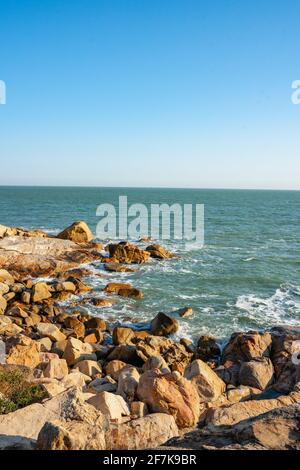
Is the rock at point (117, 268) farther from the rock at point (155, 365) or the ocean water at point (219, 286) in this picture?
the rock at point (155, 365)

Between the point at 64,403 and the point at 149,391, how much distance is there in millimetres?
2511

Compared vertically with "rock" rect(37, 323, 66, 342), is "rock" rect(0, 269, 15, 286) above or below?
above

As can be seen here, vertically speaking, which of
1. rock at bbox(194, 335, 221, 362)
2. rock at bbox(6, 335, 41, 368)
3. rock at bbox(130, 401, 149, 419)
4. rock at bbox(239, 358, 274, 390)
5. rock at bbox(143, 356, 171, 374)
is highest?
rock at bbox(130, 401, 149, 419)

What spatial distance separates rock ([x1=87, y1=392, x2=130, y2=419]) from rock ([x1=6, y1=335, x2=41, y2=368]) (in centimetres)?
477

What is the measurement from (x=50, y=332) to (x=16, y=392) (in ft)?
25.7

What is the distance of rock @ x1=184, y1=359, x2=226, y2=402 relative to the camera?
1069 centimetres

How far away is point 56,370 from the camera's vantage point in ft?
38.4

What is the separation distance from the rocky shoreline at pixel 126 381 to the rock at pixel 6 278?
0.07 meters

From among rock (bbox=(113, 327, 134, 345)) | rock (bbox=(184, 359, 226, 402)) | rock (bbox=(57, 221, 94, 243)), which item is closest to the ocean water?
rock (bbox=(113, 327, 134, 345))

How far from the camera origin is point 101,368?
13250 millimetres

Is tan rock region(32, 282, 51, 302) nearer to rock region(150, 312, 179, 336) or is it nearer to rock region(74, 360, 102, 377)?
rock region(150, 312, 179, 336)

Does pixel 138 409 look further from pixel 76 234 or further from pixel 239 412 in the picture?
pixel 76 234

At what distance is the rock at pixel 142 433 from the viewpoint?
6148 mm

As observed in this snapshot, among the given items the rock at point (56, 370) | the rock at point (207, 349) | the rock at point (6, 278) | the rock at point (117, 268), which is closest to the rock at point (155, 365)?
the rock at point (56, 370)
